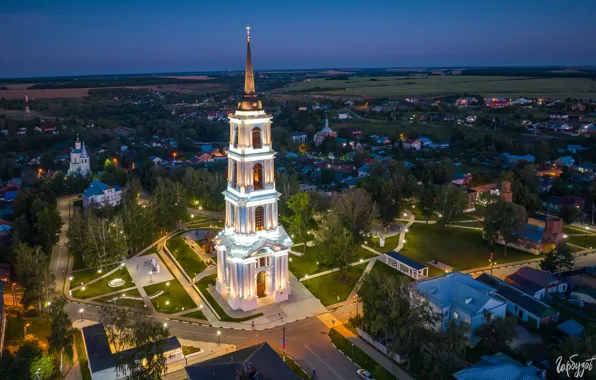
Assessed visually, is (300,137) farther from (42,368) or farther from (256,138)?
(42,368)

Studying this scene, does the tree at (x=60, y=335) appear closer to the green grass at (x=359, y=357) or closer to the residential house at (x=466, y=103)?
the green grass at (x=359, y=357)

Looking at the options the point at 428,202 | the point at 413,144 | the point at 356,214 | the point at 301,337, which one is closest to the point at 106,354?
the point at 301,337

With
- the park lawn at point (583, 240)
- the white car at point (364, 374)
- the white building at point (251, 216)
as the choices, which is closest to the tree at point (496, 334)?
the white car at point (364, 374)

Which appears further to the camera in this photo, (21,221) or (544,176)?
(544,176)

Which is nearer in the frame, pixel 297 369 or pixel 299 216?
pixel 297 369

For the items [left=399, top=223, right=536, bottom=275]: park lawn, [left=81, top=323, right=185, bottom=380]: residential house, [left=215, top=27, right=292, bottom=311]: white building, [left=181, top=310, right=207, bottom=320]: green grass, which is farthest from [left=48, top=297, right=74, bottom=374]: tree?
[left=399, top=223, right=536, bottom=275]: park lawn

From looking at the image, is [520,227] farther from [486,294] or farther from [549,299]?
[486,294]

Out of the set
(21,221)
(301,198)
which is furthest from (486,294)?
(21,221)
